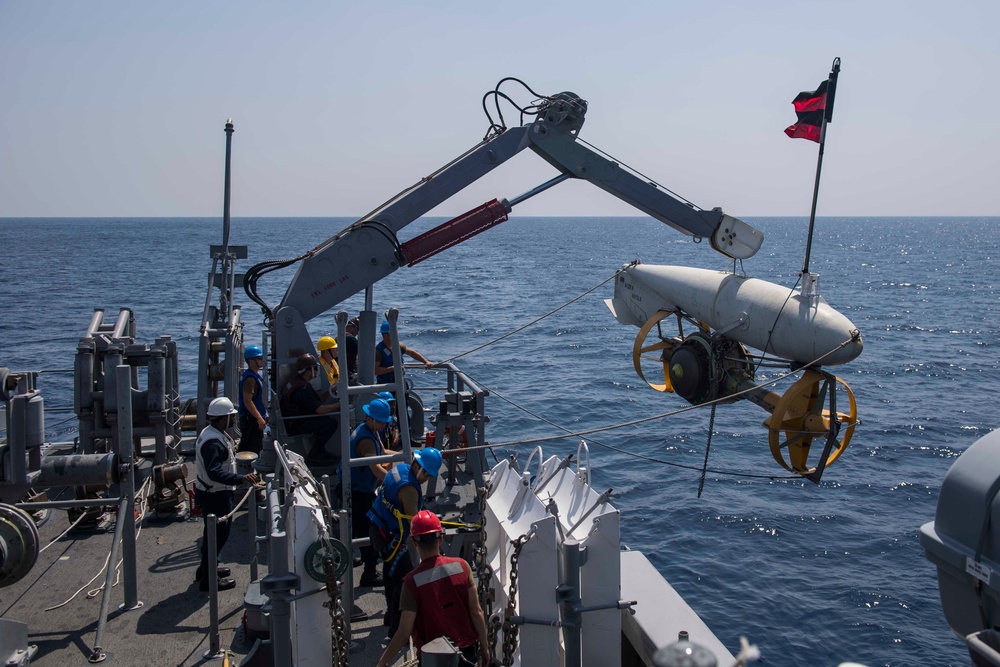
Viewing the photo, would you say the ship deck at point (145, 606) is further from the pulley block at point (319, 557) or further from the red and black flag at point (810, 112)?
the red and black flag at point (810, 112)

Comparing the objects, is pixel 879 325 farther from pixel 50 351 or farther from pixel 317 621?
pixel 317 621

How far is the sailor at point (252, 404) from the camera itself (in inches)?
379

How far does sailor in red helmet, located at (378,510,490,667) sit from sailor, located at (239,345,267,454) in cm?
511

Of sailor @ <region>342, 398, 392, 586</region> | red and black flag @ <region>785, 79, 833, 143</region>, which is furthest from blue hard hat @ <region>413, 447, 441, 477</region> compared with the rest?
red and black flag @ <region>785, 79, 833, 143</region>

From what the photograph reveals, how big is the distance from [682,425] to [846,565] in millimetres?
9352

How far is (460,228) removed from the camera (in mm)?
10000

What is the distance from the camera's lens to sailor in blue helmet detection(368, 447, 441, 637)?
5980 millimetres

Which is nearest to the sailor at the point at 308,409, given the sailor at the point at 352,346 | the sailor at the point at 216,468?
the sailor at the point at 352,346

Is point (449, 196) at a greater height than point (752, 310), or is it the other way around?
point (449, 196)

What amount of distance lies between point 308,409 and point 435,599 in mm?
4509

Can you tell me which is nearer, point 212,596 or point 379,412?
point 212,596

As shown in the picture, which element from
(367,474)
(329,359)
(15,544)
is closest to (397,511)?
(367,474)

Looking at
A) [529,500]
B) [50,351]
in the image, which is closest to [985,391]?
[529,500]

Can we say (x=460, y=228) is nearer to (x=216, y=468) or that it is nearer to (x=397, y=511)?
(x=216, y=468)
